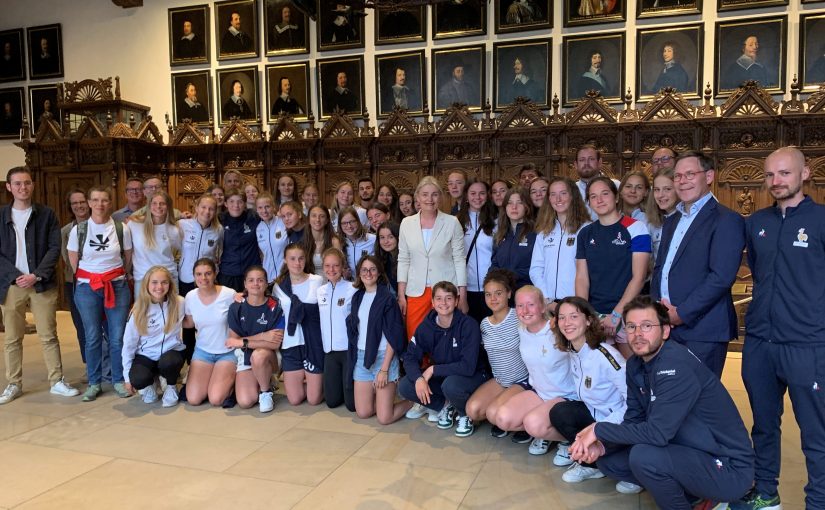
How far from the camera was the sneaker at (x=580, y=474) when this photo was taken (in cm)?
348

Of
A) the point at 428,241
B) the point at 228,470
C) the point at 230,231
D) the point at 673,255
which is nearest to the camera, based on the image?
the point at 673,255

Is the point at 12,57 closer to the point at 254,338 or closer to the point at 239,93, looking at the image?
the point at 239,93

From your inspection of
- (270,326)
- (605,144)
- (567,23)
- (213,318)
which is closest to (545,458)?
(270,326)

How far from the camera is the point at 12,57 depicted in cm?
1155

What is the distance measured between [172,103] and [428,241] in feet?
26.5

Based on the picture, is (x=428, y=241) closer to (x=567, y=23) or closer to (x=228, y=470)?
(x=228, y=470)

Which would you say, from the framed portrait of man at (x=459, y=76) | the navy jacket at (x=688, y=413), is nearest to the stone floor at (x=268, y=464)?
the navy jacket at (x=688, y=413)

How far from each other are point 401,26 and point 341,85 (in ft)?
4.60

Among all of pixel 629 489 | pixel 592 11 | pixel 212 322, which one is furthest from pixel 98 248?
pixel 592 11

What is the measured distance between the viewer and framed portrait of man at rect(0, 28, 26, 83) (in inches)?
453

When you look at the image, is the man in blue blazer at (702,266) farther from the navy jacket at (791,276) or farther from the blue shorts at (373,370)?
the blue shorts at (373,370)

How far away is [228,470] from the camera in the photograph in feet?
12.1

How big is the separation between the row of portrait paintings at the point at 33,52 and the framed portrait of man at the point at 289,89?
469 cm

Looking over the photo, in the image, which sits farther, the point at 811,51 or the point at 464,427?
the point at 811,51
